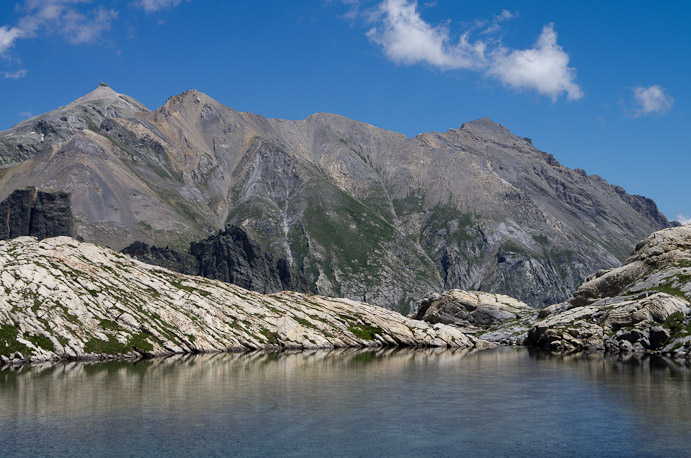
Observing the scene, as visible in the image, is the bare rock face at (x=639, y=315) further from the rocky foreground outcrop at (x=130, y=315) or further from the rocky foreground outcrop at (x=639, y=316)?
the rocky foreground outcrop at (x=130, y=315)

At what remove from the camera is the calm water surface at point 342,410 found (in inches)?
2589

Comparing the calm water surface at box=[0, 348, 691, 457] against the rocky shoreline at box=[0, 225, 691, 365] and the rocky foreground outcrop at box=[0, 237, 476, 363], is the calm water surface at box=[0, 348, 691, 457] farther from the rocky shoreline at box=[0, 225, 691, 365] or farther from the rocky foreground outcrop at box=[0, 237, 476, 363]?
the rocky shoreline at box=[0, 225, 691, 365]

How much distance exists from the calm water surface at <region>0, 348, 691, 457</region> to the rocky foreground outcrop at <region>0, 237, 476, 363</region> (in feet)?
42.0

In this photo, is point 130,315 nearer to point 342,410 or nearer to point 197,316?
point 197,316

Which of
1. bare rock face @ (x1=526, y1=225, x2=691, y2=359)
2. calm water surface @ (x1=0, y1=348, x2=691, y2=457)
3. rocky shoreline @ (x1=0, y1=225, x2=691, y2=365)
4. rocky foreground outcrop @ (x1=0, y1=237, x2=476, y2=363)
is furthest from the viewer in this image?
bare rock face @ (x1=526, y1=225, x2=691, y2=359)

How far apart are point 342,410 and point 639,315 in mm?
106254

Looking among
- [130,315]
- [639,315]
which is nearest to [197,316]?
[130,315]

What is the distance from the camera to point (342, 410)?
85000 mm

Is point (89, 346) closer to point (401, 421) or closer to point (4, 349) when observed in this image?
point (4, 349)

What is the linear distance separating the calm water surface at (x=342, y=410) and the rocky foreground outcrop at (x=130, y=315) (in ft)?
42.0

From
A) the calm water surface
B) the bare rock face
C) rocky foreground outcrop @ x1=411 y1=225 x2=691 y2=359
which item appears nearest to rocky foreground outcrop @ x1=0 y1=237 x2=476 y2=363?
the calm water surface

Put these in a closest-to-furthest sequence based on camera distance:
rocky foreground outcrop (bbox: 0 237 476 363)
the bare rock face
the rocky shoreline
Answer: rocky foreground outcrop (bbox: 0 237 476 363)
the rocky shoreline
the bare rock face

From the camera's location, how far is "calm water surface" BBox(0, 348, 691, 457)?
6575 cm

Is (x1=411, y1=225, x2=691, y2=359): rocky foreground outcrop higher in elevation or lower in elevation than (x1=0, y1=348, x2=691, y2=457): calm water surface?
higher
